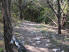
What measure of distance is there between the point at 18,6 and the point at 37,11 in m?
2.59

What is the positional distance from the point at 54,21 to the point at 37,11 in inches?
253

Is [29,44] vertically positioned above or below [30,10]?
below

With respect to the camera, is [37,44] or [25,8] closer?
[37,44]

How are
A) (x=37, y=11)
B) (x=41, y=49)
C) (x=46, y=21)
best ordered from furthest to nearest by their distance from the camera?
(x=37, y=11), (x=46, y=21), (x=41, y=49)

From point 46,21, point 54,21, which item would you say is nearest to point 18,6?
point 46,21

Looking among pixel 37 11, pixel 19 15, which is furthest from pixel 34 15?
pixel 19 15

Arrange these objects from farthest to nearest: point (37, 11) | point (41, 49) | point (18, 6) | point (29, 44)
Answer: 1. point (37, 11)
2. point (18, 6)
3. point (29, 44)
4. point (41, 49)

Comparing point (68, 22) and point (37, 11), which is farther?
point (37, 11)

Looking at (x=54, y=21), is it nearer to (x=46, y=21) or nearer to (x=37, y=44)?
(x=46, y=21)

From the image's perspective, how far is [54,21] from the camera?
1339 cm

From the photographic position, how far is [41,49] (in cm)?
708

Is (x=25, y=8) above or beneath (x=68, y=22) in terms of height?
above

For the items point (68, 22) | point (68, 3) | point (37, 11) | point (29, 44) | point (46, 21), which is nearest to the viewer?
point (29, 44)

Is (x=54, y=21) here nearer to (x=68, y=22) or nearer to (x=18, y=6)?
(x=68, y=22)
